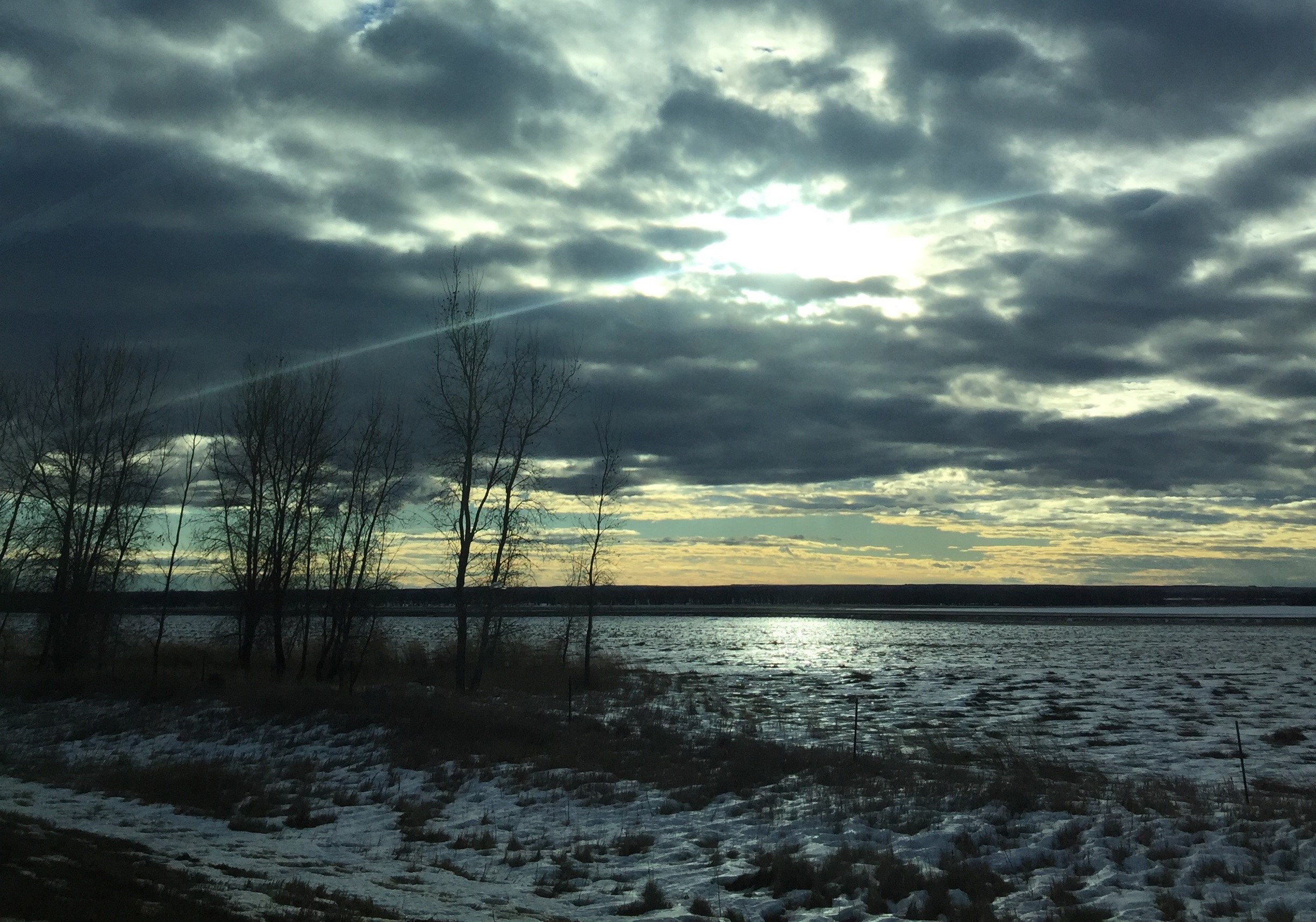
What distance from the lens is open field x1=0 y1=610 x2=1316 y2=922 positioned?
11.7 metres

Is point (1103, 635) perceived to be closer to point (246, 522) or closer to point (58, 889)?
point (246, 522)

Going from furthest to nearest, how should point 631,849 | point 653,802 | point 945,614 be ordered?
1. point 945,614
2. point 653,802
3. point 631,849

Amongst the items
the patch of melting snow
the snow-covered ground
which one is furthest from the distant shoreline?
the patch of melting snow

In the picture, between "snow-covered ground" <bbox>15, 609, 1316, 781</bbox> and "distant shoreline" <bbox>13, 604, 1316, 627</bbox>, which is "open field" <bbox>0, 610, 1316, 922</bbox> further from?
"distant shoreline" <bbox>13, 604, 1316, 627</bbox>

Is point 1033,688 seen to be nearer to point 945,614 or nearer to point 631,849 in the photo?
point 631,849

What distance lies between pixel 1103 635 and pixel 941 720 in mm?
65475

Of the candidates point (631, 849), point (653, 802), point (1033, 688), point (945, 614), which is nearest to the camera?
point (631, 849)

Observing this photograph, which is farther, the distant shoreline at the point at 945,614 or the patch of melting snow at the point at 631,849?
the distant shoreline at the point at 945,614

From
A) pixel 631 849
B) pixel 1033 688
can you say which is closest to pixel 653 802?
pixel 631 849

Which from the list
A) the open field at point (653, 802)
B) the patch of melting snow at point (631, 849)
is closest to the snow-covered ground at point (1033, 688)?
the open field at point (653, 802)

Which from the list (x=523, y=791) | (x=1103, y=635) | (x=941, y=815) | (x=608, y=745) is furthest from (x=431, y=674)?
(x=1103, y=635)

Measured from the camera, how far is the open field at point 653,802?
11.7 meters

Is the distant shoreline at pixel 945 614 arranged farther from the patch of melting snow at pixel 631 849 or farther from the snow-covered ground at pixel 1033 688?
the patch of melting snow at pixel 631 849

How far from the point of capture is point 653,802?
683 inches
